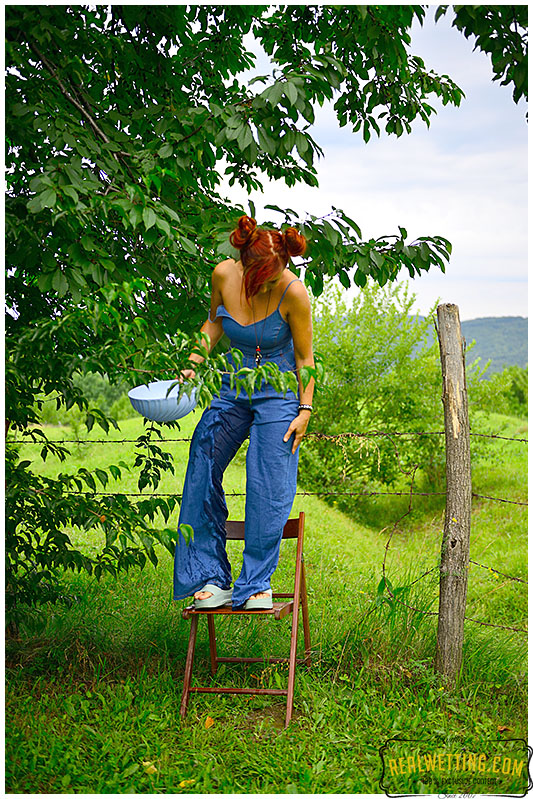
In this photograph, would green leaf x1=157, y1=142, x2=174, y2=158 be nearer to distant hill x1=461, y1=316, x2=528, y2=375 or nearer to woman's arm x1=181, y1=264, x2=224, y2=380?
woman's arm x1=181, y1=264, x2=224, y2=380

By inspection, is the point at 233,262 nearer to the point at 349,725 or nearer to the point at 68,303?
the point at 68,303

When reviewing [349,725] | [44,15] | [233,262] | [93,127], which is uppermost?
[44,15]

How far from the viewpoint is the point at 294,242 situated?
317 centimetres

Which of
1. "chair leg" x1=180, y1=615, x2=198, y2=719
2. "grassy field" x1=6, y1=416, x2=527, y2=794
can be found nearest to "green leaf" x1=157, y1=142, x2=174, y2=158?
"chair leg" x1=180, y1=615, x2=198, y2=719

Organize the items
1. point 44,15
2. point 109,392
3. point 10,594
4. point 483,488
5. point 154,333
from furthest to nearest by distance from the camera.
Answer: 1. point 109,392
2. point 483,488
3. point 10,594
4. point 154,333
5. point 44,15

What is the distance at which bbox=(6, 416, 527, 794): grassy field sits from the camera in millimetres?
2961

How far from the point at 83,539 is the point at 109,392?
11160 mm

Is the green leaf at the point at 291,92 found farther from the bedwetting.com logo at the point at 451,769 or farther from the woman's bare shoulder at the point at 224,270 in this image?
the bedwetting.com logo at the point at 451,769

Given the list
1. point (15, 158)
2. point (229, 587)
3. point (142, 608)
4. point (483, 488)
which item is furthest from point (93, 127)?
point (483, 488)

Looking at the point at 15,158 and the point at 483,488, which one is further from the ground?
the point at 15,158

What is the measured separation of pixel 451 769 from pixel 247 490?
4.85 ft

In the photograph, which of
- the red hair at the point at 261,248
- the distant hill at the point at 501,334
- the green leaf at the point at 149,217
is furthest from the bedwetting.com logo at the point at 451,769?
the distant hill at the point at 501,334

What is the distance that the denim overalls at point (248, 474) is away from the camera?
3.28 m

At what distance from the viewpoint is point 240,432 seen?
3453 millimetres
